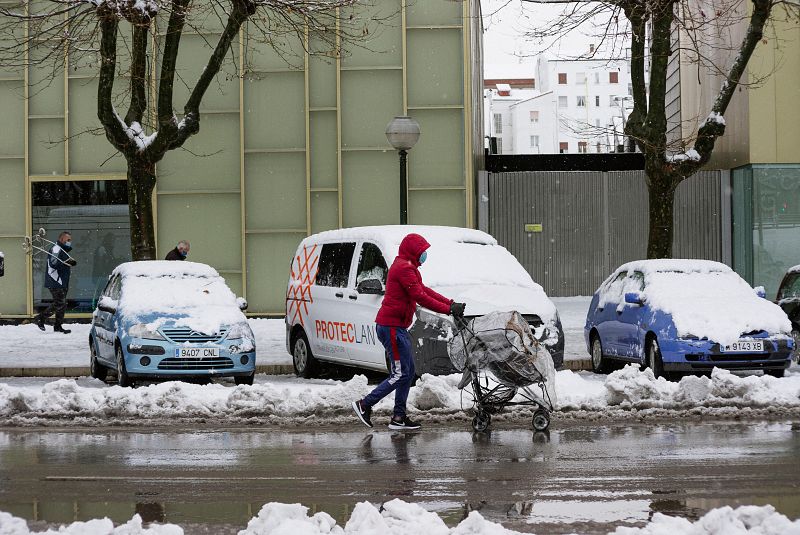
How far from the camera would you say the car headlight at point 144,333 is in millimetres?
14297

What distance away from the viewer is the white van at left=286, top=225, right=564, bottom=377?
527 inches

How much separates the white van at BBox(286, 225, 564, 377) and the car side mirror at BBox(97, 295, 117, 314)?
2.50 metres

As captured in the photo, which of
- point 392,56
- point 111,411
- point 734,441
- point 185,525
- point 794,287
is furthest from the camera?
point 392,56

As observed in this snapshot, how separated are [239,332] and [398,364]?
475cm

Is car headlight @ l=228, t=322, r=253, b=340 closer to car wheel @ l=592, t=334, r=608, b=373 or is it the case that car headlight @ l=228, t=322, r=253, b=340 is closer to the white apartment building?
car wheel @ l=592, t=334, r=608, b=373

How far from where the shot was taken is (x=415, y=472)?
8.30 meters

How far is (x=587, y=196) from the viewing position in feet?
96.7

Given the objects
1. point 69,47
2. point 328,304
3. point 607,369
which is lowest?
point 607,369

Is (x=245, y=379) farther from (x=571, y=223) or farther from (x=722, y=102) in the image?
(x=571, y=223)

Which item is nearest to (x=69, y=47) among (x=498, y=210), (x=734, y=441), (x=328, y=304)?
(x=328, y=304)

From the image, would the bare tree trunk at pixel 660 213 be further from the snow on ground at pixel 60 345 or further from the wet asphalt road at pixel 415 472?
the wet asphalt road at pixel 415 472

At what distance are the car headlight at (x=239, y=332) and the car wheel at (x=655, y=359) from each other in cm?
502

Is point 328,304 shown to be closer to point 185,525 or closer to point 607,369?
point 607,369

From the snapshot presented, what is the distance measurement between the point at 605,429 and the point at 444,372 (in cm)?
292
